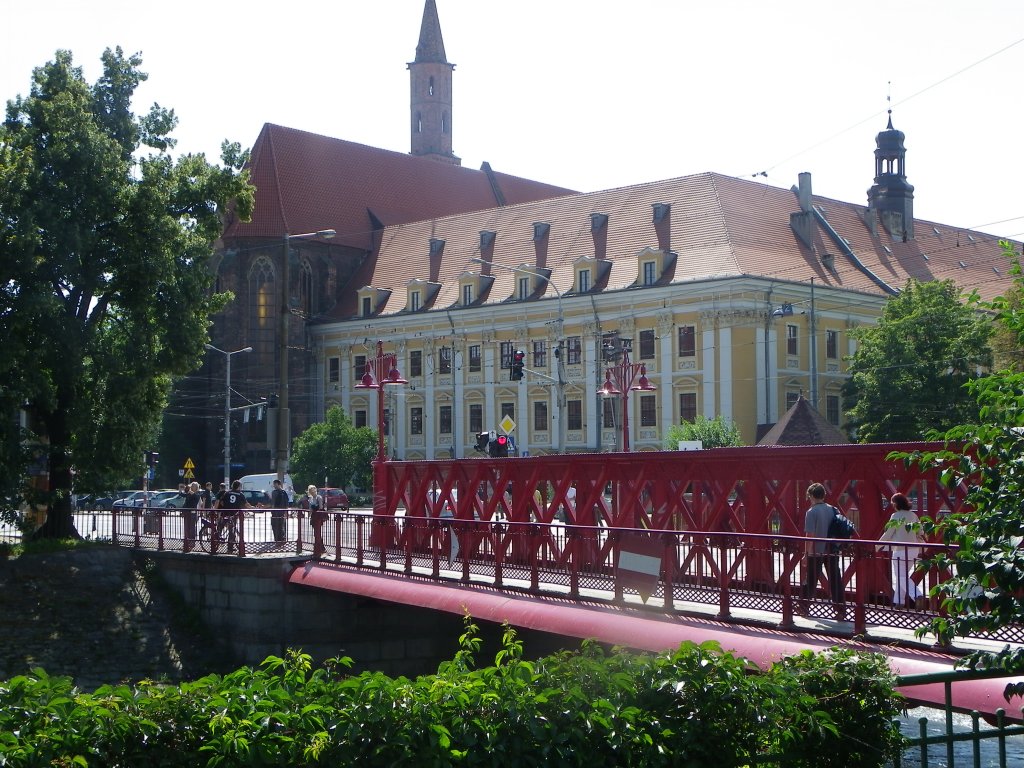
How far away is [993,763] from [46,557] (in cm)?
2046

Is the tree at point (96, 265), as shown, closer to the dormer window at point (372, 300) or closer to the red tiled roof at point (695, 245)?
the red tiled roof at point (695, 245)

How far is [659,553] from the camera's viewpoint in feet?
50.7

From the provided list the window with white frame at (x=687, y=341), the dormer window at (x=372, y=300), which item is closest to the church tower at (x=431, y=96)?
the dormer window at (x=372, y=300)

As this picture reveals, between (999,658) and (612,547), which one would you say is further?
(612,547)

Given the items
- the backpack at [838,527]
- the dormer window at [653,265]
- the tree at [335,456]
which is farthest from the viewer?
the tree at [335,456]

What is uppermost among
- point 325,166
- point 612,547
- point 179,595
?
point 325,166

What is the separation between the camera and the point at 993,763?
13.0 meters

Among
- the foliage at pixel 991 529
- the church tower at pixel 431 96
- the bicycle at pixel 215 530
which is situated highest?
the church tower at pixel 431 96

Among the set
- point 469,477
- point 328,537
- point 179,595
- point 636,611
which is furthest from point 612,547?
point 179,595

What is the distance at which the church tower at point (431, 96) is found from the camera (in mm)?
100000

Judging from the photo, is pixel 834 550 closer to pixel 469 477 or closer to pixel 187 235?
pixel 469 477

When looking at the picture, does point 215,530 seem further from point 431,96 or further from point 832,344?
point 431,96

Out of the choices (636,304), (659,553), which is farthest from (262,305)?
(659,553)

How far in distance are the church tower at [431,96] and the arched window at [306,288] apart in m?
24.3
